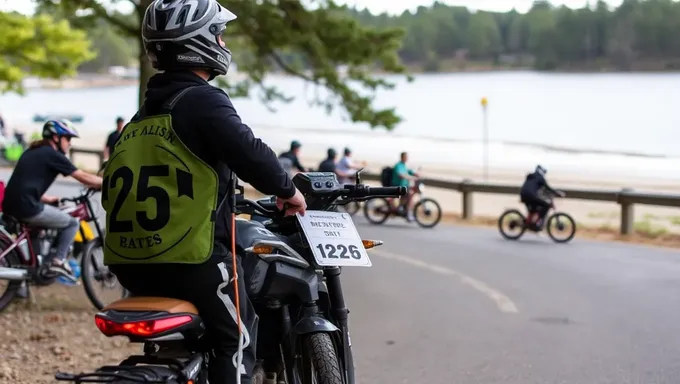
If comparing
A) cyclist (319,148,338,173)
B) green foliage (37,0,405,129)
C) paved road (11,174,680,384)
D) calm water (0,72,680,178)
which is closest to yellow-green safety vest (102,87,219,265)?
paved road (11,174,680,384)

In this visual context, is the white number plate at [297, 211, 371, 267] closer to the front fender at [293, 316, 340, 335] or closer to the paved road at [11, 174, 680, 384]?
the front fender at [293, 316, 340, 335]

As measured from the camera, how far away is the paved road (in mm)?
7047

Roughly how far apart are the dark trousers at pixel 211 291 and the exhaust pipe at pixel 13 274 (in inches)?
169

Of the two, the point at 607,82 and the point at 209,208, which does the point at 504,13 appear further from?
the point at 209,208

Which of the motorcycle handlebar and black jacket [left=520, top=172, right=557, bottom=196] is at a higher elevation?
the motorcycle handlebar

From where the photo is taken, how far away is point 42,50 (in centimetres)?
2997

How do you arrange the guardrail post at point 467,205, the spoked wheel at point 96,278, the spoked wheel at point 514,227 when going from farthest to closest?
1. the guardrail post at point 467,205
2. the spoked wheel at point 514,227
3. the spoked wheel at point 96,278

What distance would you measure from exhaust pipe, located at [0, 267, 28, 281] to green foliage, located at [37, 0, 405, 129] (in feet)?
20.2

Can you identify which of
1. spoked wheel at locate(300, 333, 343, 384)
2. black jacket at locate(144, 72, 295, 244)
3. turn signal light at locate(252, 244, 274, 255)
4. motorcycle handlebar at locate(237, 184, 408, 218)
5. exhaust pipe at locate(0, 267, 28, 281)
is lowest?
exhaust pipe at locate(0, 267, 28, 281)

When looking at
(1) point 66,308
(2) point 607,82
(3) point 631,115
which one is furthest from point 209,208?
(2) point 607,82

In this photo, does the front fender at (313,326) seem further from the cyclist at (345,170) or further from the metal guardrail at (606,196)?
the cyclist at (345,170)

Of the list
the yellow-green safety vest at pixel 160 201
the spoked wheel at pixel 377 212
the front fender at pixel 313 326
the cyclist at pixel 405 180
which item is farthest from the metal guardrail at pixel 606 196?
the yellow-green safety vest at pixel 160 201

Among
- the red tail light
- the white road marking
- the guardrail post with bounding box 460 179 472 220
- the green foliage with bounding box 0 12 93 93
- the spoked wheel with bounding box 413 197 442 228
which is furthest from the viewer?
the green foliage with bounding box 0 12 93 93

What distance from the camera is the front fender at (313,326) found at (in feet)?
13.8
